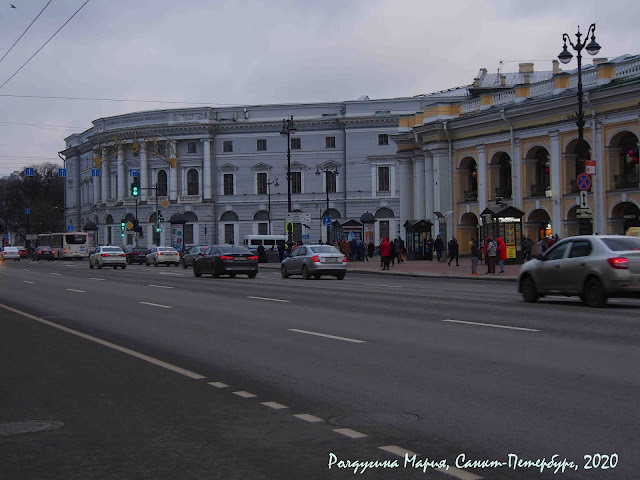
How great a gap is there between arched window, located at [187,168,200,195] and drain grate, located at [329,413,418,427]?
94285 millimetres

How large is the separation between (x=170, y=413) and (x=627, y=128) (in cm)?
4465

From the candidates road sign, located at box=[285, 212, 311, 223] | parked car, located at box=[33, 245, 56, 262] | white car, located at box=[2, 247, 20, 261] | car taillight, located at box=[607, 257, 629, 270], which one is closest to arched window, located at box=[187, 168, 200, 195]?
parked car, located at box=[33, 245, 56, 262]

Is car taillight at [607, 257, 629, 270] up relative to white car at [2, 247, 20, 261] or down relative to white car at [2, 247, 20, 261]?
down

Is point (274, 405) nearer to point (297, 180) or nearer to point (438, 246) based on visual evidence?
point (438, 246)

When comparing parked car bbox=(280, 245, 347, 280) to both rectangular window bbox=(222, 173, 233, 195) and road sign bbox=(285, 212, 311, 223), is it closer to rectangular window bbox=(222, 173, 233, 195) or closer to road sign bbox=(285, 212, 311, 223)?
road sign bbox=(285, 212, 311, 223)

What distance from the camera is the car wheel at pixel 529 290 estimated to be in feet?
70.9

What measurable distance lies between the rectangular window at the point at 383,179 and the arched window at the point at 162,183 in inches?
994

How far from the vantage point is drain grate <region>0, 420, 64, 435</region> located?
776 cm

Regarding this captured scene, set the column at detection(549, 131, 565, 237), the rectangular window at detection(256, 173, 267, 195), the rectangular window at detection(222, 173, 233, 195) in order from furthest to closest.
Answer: the rectangular window at detection(222, 173, 233, 195) < the rectangular window at detection(256, 173, 267, 195) < the column at detection(549, 131, 565, 237)

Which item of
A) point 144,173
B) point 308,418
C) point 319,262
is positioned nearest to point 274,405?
point 308,418

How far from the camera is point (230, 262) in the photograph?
3878 centimetres

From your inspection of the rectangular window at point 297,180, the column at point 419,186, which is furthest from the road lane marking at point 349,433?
the rectangular window at point 297,180

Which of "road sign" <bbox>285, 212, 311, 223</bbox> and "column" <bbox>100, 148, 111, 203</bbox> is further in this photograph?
"column" <bbox>100, 148, 111, 203</bbox>

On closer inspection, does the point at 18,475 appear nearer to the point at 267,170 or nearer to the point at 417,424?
the point at 417,424
